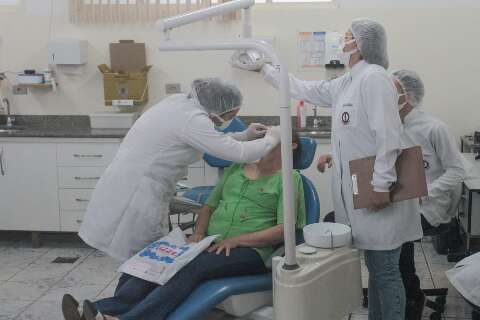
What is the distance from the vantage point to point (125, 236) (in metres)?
2.59

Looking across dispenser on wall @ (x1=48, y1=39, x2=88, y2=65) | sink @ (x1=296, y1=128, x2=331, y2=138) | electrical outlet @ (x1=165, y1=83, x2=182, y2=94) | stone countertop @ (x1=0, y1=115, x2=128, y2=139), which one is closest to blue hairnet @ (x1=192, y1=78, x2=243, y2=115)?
sink @ (x1=296, y1=128, x2=331, y2=138)

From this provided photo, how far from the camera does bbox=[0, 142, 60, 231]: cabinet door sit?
4.25 meters

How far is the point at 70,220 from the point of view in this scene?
14.1 ft

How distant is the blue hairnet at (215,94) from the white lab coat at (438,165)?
0.87 m

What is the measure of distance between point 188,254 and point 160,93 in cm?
248

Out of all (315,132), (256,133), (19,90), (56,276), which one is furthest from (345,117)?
(19,90)

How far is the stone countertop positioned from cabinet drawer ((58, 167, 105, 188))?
23cm

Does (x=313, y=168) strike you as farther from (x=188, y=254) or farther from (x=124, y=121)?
(x=188, y=254)

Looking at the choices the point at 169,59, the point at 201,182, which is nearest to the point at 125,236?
the point at 201,182

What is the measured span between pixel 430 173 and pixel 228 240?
1.12 metres

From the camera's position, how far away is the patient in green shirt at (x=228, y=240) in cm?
229

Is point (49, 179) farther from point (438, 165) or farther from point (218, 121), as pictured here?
point (438, 165)

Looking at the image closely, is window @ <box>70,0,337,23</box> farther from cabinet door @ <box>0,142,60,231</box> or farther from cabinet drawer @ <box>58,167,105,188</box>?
cabinet drawer @ <box>58,167,105,188</box>

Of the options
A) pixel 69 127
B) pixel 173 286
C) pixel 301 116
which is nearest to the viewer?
pixel 173 286
